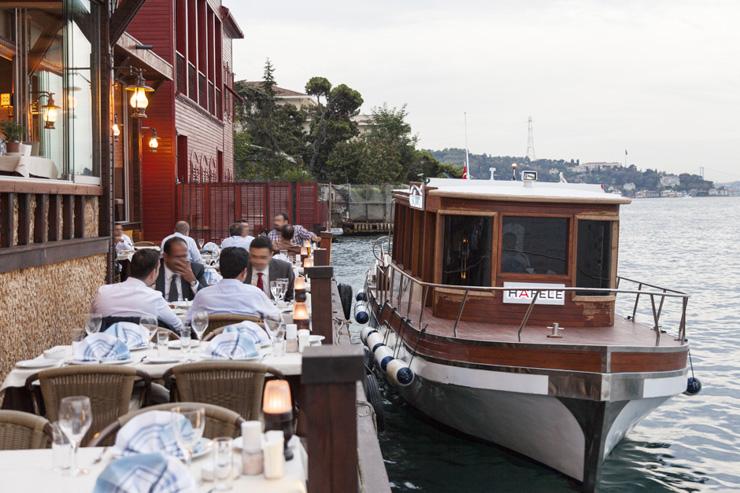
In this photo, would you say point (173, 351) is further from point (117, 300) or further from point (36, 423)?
point (36, 423)

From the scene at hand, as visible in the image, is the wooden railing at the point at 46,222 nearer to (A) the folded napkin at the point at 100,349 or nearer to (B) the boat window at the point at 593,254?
(A) the folded napkin at the point at 100,349

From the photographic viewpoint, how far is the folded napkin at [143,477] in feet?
9.87

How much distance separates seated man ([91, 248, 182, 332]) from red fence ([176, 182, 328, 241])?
51.9 ft

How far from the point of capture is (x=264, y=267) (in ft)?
32.2

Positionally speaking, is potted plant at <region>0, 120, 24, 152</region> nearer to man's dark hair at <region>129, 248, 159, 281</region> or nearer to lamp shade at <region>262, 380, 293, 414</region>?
man's dark hair at <region>129, 248, 159, 281</region>

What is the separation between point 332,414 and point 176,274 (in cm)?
675

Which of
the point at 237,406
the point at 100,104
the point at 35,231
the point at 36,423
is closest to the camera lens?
the point at 36,423

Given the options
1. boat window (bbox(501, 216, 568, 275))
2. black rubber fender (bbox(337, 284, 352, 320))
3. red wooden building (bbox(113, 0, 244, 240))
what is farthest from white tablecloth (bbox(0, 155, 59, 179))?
black rubber fender (bbox(337, 284, 352, 320))

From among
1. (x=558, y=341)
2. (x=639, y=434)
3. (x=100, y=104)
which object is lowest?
(x=639, y=434)

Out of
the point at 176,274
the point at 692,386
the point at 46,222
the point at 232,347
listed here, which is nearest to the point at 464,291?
the point at 692,386

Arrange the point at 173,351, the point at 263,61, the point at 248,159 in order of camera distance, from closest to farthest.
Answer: the point at 173,351, the point at 248,159, the point at 263,61

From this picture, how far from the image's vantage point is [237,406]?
205 inches

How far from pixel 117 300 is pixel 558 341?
14.5ft

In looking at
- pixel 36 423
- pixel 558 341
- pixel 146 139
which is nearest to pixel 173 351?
pixel 36 423
